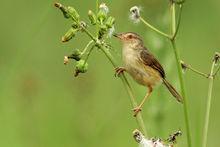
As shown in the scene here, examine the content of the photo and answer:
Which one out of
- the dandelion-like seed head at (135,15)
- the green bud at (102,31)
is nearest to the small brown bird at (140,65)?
the dandelion-like seed head at (135,15)

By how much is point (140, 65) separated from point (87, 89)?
185cm

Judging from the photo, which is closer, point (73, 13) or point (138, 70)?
point (73, 13)

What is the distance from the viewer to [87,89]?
9367mm

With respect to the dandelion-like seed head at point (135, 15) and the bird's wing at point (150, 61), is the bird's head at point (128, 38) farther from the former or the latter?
the dandelion-like seed head at point (135, 15)

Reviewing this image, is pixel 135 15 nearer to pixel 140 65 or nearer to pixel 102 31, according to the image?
pixel 102 31

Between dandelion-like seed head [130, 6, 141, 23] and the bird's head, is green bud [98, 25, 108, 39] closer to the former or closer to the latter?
dandelion-like seed head [130, 6, 141, 23]

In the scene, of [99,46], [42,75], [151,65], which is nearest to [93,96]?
[42,75]

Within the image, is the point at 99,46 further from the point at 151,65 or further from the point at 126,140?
the point at 126,140

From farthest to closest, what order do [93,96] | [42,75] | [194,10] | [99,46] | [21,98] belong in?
[194,10]
[42,75]
[93,96]
[21,98]
[99,46]

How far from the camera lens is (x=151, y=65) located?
7.62 m

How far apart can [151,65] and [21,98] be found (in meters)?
2.12

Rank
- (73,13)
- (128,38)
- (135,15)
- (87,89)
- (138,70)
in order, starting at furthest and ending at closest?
(87,89)
(128,38)
(138,70)
(135,15)
(73,13)

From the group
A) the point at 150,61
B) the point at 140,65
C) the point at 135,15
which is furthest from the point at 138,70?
the point at 135,15

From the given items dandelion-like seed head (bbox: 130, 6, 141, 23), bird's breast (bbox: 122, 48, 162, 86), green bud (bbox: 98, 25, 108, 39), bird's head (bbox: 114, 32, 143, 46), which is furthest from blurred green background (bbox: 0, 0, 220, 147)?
green bud (bbox: 98, 25, 108, 39)
